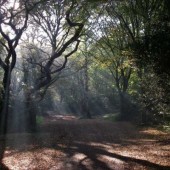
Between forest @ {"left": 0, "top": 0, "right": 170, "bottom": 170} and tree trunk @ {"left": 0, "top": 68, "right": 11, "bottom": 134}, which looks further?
tree trunk @ {"left": 0, "top": 68, "right": 11, "bottom": 134}

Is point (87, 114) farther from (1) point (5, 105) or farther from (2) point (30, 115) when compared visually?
(1) point (5, 105)

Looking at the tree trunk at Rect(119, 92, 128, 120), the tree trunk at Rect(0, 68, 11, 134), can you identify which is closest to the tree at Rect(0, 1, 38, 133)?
the tree trunk at Rect(0, 68, 11, 134)

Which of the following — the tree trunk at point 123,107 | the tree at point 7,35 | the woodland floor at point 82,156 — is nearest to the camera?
the woodland floor at point 82,156

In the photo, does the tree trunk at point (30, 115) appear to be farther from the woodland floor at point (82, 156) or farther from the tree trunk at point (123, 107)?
the tree trunk at point (123, 107)

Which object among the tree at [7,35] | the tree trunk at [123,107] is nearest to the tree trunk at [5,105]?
the tree at [7,35]

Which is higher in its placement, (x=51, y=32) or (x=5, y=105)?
(x=51, y=32)

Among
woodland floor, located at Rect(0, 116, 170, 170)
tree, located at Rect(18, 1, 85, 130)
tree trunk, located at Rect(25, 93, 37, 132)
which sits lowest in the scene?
woodland floor, located at Rect(0, 116, 170, 170)

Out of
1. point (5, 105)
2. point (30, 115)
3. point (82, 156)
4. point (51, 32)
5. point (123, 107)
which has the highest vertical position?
point (51, 32)

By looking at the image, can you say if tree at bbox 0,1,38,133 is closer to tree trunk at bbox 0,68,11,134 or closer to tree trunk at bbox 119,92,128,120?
tree trunk at bbox 0,68,11,134

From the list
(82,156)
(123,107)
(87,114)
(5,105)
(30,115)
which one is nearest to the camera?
(82,156)

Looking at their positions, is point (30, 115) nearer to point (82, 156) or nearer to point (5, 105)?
point (5, 105)

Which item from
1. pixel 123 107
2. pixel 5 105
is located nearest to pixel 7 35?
pixel 5 105

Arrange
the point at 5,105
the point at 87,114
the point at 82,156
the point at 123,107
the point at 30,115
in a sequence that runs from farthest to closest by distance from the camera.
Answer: the point at 87,114 < the point at 123,107 < the point at 30,115 < the point at 5,105 < the point at 82,156

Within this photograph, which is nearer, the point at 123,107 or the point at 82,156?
the point at 82,156
